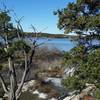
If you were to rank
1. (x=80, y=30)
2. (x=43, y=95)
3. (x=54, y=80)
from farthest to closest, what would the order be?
1. (x=54, y=80)
2. (x=43, y=95)
3. (x=80, y=30)

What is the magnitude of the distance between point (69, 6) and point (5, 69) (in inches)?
1383

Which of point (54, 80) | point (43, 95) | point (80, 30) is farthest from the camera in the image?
point (54, 80)

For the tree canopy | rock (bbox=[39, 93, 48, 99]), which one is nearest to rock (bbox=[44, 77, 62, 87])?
rock (bbox=[39, 93, 48, 99])

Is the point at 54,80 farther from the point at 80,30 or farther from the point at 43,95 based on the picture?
the point at 80,30

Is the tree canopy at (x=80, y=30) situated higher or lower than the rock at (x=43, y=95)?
higher

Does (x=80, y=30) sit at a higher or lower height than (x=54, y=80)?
higher

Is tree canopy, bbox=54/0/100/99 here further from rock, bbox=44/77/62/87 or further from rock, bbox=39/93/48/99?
rock, bbox=44/77/62/87

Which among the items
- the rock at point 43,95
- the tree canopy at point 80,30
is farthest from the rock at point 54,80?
the tree canopy at point 80,30

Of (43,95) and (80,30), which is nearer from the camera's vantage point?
(80,30)

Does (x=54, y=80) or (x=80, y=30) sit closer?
(x=80, y=30)

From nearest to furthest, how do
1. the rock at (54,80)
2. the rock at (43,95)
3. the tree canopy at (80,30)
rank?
the tree canopy at (80,30), the rock at (43,95), the rock at (54,80)

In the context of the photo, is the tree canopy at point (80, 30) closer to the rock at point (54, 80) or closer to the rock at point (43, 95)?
Result: the rock at point (43, 95)

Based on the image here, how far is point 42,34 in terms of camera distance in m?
34.4

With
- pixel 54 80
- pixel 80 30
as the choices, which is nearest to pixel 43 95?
pixel 54 80
